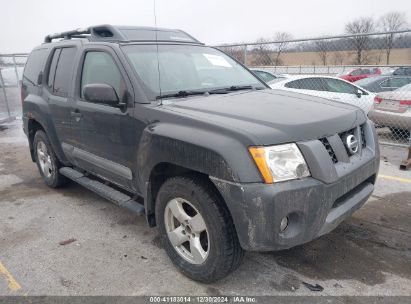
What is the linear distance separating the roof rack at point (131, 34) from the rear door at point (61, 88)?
343 millimetres

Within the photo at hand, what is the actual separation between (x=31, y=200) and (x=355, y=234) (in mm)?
3883

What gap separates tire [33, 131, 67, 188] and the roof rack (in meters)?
1.52

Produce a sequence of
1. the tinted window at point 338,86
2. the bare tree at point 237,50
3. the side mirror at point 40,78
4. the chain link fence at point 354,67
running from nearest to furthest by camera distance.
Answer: the side mirror at point 40,78 → the chain link fence at point 354,67 → the tinted window at point 338,86 → the bare tree at point 237,50

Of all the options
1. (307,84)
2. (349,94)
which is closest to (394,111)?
(349,94)

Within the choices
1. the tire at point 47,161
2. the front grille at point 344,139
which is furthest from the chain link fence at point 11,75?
the front grille at point 344,139

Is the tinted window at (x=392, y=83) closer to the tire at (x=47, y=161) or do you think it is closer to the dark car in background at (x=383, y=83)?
the dark car in background at (x=383, y=83)

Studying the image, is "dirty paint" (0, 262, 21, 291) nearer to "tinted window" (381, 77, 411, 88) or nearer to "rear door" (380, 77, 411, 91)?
"rear door" (380, 77, 411, 91)

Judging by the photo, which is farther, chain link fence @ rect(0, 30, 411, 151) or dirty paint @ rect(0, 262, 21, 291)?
chain link fence @ rect(0, 30, 411, 151)

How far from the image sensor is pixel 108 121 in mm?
3486

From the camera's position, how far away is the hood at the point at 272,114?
2498 millimetres

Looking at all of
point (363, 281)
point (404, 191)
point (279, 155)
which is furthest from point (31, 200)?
point (404, 191)

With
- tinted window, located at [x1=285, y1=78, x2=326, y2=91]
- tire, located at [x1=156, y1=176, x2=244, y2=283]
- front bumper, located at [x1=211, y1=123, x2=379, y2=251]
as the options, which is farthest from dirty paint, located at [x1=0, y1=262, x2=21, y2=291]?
tinted window, located at [x1=285, y1=78, x2=326, y2=91]

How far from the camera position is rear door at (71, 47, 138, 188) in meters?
3.29

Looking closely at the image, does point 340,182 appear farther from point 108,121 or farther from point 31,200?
point 31,200
